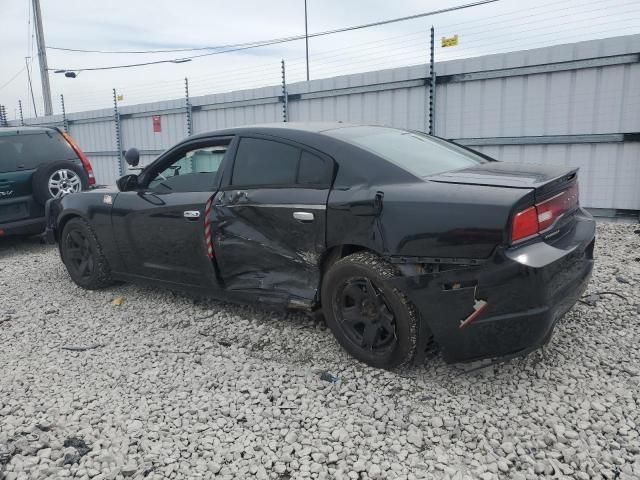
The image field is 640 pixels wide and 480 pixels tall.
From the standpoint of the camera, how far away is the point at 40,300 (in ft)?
15.9

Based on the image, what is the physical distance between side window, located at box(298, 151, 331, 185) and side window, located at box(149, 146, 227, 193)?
777 millimetres

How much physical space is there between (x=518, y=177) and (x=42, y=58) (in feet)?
74.7

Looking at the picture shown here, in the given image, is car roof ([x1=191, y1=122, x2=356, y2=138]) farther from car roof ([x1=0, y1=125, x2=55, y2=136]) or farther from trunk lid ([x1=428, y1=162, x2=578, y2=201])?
car roof ([x1=0, y1=125, x2=55, y2=136])

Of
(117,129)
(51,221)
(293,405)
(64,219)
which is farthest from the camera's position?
(117,129)

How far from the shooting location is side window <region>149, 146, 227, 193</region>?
390cm

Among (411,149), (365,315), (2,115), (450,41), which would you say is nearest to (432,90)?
(450,41)

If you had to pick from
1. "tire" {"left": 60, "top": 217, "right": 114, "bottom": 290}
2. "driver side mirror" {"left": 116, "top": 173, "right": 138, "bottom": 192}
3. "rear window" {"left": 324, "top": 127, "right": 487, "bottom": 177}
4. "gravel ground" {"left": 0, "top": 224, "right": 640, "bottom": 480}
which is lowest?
"gravel ground" {"left": 0, "top": 224, "right": 640, "bottom": 480}

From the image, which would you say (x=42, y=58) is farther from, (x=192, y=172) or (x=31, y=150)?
(x=192, y=172)

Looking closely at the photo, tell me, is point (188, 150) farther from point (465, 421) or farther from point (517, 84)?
point (517, 84)

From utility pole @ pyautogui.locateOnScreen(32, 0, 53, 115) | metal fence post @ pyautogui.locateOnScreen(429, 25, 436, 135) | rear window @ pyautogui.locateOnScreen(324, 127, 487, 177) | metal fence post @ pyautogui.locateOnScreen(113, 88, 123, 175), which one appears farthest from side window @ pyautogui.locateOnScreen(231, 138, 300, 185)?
utility pole @ pyautogui.locateOnScreen(32, 0, 53, 115)

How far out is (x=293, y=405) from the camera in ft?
9.32

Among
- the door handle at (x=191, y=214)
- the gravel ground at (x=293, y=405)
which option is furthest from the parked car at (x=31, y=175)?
the door handle at (x=191, y=214)

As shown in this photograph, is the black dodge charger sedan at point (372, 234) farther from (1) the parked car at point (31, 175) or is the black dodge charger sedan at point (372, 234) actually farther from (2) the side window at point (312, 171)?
(1) the parked car at point (31, 175)

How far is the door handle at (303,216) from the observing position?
3243 mm
